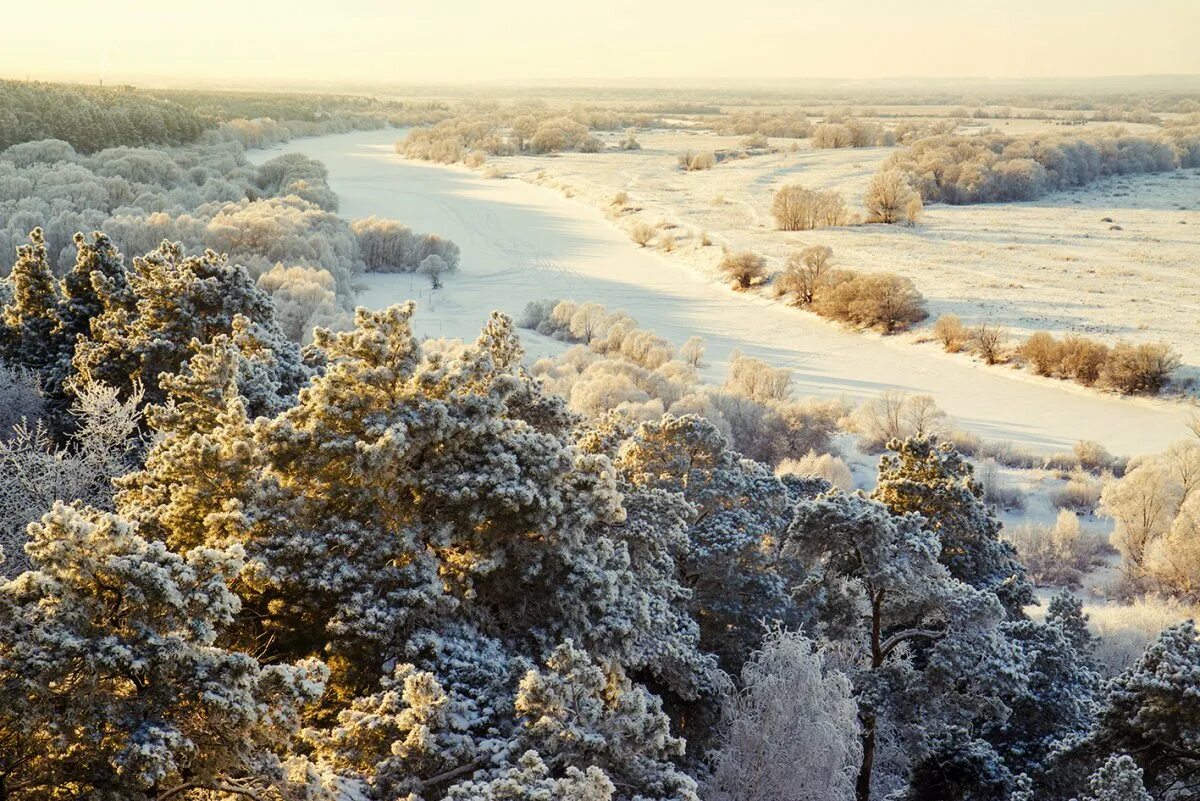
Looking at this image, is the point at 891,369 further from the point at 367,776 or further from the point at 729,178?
the point at 729,178

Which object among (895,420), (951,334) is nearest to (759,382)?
(895,420)

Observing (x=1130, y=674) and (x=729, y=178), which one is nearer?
(x=1130, y=674)

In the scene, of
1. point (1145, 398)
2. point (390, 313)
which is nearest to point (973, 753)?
point (390, 313)

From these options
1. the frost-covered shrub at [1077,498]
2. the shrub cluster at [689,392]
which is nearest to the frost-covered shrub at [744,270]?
the shrub cluster at [689,392]

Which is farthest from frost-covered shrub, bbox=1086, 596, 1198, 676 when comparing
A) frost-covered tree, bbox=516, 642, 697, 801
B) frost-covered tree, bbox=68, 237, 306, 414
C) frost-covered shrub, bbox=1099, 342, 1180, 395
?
frost-covered shrub, bbox=1099, 342, 1180, 395

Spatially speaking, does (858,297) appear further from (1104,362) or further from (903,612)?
(903,612)
